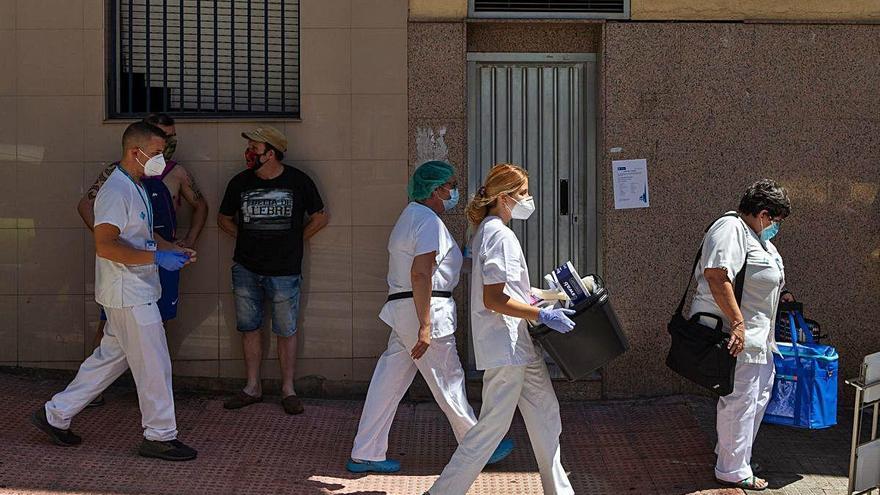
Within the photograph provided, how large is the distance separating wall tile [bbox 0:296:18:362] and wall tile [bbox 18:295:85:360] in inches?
1.2

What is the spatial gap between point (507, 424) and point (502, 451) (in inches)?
45.2

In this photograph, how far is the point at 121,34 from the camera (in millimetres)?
7668

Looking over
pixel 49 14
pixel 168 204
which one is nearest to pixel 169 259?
pixel 168 204

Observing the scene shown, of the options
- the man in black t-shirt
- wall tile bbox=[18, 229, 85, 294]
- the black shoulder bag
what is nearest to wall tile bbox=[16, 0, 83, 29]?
wall tile bbox=[18, 229, 85, 294]

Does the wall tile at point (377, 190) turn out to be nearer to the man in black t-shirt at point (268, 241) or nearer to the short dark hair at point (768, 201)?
the man in black t-shirt at point (268, 241)

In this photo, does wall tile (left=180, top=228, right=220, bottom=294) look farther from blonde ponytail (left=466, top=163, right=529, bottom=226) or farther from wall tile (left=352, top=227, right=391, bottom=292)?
blonde ponytail (left=466, top=163, right=529, bottom=226)

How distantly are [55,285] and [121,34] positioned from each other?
1832 mm

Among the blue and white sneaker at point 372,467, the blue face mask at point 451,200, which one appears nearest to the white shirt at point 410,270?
the blue face mask at point 451,200

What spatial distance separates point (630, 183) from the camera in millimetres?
7457

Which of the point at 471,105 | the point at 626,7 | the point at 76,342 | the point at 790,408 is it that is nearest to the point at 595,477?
the point at 790,408

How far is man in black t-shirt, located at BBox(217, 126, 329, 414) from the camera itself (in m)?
7.12

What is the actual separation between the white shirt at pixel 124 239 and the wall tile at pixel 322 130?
5.57 feet

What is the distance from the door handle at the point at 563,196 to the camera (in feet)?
25.3

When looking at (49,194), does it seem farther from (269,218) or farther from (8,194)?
(269,218)
